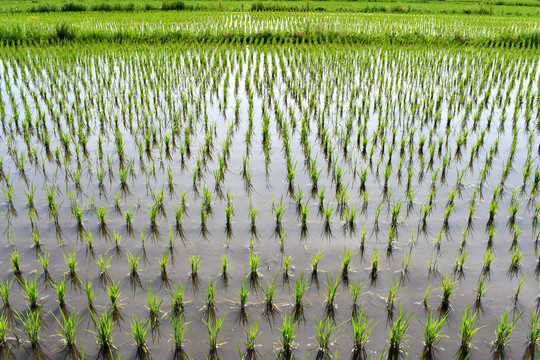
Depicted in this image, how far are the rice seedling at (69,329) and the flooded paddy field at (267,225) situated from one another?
2cm

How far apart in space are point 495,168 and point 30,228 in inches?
159

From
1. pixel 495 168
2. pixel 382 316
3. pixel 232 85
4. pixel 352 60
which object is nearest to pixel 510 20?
pixel 352 60

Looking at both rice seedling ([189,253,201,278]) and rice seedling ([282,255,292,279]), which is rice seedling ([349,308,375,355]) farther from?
rice seedling ([189,253,201,278])

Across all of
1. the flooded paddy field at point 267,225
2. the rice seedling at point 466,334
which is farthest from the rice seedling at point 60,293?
the rice seedling at point 466,334

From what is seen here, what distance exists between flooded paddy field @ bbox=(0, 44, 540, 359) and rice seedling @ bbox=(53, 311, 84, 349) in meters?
0.02

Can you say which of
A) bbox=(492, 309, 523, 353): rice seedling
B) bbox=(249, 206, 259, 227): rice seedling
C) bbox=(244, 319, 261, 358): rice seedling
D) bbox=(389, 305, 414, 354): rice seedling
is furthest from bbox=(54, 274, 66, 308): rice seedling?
bbox=(492, 309, 523, 353): rice seedling

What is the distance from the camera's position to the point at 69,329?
231 centimetres

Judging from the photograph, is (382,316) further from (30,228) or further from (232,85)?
(232,85)

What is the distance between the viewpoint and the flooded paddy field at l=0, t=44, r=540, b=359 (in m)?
2.40

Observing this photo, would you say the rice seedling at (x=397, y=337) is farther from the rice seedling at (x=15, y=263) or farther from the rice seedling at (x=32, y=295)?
the rice seedling at (x=15, y=263)

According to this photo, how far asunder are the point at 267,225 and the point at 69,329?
61.3 inches

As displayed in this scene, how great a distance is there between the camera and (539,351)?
7.59 ft

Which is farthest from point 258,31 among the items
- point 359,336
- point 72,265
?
point 359,336

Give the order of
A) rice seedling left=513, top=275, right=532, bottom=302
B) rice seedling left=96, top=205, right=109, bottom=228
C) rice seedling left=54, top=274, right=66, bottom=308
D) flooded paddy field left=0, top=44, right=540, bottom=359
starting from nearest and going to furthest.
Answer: flooded paddy field left=0, top=44, right=540, bottom=359, rice seedling left=54, top=274, right=66, bottom=308, rice seedling left=513, top=275, right=532, bottom=302, rice seedling left=96, top=205, right=109, bottom=228
